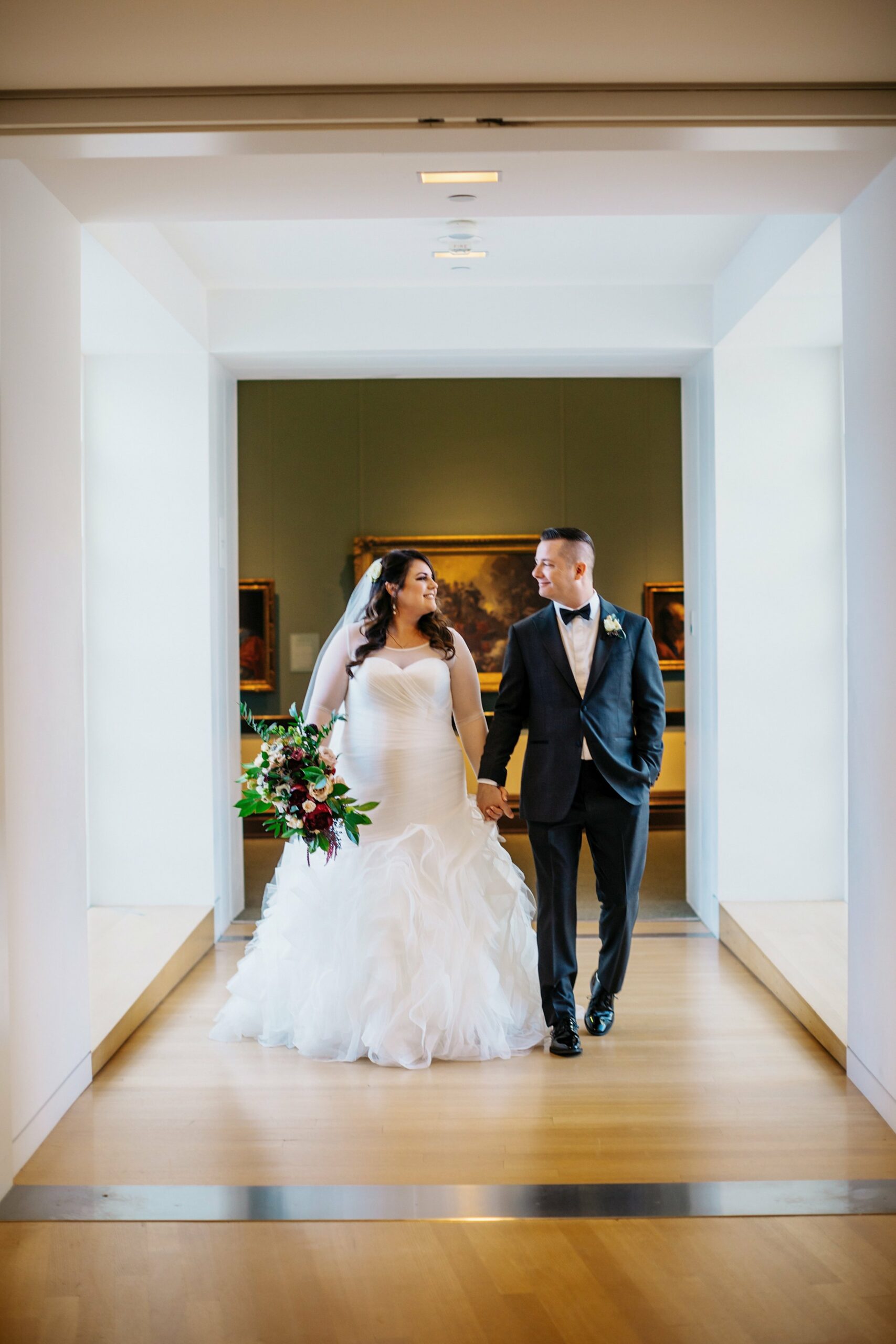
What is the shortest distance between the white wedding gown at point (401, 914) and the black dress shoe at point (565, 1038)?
120 mm

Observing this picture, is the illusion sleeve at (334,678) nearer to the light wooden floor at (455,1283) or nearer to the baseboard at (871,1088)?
the light wooden floor at (455,1283)

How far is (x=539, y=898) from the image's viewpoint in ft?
14.9

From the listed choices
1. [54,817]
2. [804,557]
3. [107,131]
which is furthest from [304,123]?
[804,557]

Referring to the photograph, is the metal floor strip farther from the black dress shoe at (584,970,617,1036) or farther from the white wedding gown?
the black dress shoe at (584,970,617,1036)

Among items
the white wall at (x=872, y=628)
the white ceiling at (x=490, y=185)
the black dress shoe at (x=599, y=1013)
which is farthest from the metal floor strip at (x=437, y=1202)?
the white ceiling at (x=490, y=185)

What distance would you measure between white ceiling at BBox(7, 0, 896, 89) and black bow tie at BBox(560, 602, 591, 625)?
1906 mm

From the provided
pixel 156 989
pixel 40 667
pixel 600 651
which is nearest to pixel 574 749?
pixel 600 651

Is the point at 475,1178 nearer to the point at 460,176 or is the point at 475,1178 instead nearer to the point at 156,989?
the point at 156,989

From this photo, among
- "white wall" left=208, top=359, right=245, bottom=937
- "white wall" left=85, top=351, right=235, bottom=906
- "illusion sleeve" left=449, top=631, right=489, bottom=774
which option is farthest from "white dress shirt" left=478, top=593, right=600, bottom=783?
Result: "white wall" left=85, top=351, right=235, bottom=906

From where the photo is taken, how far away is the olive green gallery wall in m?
8.63

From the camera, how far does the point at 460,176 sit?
3809 millimetres

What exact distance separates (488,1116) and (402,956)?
71 cm

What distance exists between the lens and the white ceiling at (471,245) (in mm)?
5367

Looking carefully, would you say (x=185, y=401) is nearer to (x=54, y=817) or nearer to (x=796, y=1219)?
(x=54, y=817)
